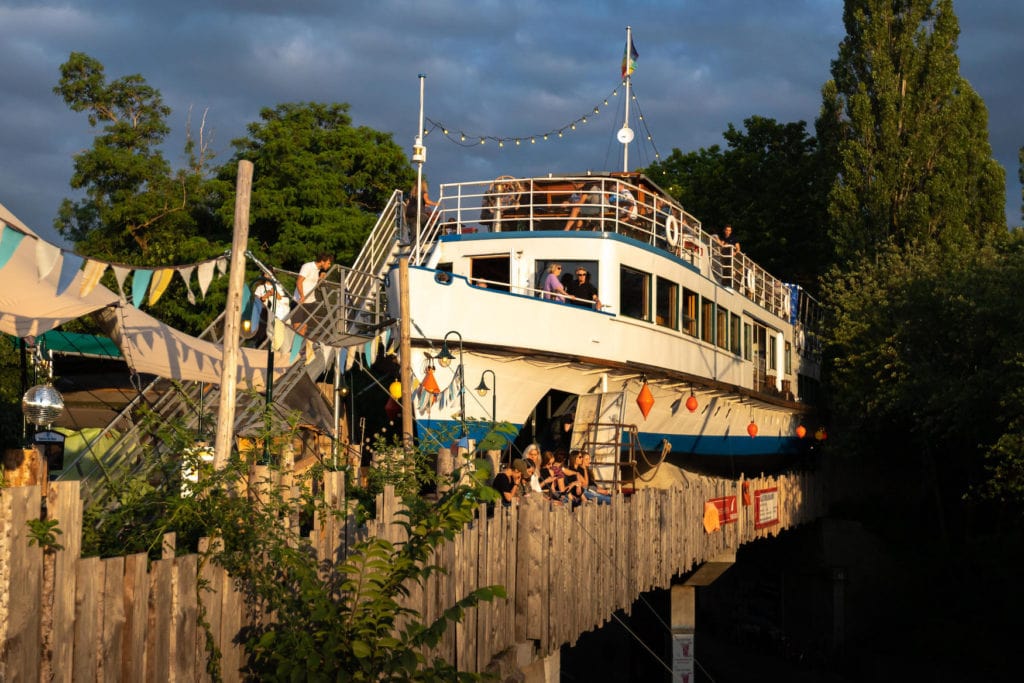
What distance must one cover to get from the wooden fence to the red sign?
2.45 feet

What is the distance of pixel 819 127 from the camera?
37062mm

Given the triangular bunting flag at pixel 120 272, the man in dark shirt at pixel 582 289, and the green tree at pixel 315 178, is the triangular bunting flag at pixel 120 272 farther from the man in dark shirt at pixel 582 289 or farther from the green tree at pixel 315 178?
the green tree at pixel 315 178

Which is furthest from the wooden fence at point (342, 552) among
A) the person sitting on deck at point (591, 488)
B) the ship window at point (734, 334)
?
the ship window at point (734, 334)

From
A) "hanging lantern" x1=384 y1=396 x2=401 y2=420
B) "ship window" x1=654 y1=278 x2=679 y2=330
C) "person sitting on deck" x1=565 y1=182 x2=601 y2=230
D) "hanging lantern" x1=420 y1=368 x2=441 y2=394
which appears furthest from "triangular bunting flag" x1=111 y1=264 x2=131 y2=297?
"ship window" x1=654 y1=278 x2=679 y2=330

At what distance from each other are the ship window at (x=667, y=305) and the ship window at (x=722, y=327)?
9.14ft

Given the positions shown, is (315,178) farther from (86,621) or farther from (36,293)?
(86,621)

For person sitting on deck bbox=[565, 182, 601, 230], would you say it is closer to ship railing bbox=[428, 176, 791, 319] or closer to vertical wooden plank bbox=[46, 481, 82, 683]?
ship railing bbox=[428, 176, 791, 319]

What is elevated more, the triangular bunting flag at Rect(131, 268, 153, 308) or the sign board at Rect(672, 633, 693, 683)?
the triangular bunting flag at Rect(131, 268, 153, 308)

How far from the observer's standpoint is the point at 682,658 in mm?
20141

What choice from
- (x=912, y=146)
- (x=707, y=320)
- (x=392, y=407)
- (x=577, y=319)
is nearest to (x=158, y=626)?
(x=392, y=407)

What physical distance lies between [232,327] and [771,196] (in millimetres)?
36446

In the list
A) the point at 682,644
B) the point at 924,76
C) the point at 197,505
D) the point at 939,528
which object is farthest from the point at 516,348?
the point at 924,76

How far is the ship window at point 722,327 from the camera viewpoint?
24.4 metres

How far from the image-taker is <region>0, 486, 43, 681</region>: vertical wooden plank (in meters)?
5.18
